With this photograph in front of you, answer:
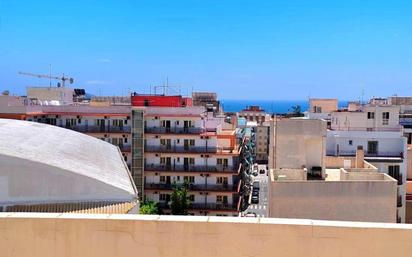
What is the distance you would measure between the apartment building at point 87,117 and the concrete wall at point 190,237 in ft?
130

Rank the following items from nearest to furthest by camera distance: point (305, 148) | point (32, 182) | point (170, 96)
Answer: point (32, 182)
point (305, 148)
point (170, 96)

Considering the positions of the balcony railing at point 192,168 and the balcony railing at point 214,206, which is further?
the balcony railing at point 192,168

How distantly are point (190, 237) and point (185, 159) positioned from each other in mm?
38971

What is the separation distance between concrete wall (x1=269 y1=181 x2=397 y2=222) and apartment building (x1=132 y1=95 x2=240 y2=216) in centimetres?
2367

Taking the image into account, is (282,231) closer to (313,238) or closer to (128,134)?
(313,238)

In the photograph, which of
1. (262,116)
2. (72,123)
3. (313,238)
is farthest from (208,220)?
A: (262,116)

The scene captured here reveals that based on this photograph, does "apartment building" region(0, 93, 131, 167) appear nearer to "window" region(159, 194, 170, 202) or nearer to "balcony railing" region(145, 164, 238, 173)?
"balcony railing" region(145, 164, 238, 173)

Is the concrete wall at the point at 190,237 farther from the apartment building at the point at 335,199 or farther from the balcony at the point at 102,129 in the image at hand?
the balcony at the point at 102,129

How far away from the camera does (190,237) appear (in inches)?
174

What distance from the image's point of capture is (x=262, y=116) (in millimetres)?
130000

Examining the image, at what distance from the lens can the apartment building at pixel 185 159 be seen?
42.2m

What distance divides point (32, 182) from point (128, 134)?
2728 cm

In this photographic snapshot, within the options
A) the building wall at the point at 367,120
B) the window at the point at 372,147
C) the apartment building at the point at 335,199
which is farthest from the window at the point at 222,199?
the apartment building at the point at 335,199

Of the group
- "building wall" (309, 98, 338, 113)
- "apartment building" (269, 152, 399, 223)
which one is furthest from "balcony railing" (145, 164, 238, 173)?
"apartment building" (269, 152, 399, 223)
